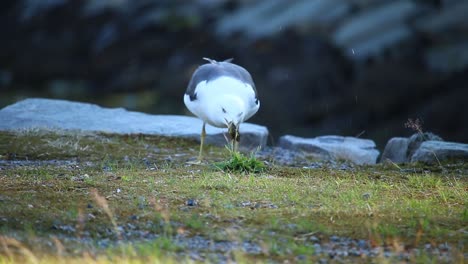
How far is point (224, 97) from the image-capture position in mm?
9250

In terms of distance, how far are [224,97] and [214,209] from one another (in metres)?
2.48

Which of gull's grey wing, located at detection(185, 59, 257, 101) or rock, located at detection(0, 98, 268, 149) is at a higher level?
gull's grey wing, located at detection(185, 59, 257, 101)

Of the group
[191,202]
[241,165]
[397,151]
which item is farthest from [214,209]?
[397,151]

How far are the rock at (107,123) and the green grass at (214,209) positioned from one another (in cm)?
220

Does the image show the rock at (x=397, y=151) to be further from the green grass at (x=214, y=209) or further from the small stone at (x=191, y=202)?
the small stone at (x=191, y=202)

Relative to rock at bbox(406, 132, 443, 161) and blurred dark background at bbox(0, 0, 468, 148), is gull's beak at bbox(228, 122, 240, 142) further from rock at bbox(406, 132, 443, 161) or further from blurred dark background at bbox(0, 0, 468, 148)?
blurred dark background at bbox(0, 0, 468, 148)

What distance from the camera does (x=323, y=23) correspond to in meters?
21.2

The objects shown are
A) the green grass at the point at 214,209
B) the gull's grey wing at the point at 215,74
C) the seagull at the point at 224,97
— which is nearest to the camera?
A: the green grass at the point at 214,209

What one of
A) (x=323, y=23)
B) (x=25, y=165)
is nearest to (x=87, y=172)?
(x=25, y=165)

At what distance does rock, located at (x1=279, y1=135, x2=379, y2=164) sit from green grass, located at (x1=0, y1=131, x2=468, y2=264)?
5.89 feet

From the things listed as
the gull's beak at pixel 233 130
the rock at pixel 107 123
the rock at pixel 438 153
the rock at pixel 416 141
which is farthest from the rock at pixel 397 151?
the gull's beak at pixel 233 130

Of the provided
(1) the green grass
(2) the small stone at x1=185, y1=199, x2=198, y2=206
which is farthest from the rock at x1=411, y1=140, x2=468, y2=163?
(2) the small stone at x1=185, y1=199, x2=198, y2=206

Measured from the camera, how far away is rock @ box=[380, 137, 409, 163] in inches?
435

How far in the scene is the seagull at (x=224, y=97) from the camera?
363 inches
